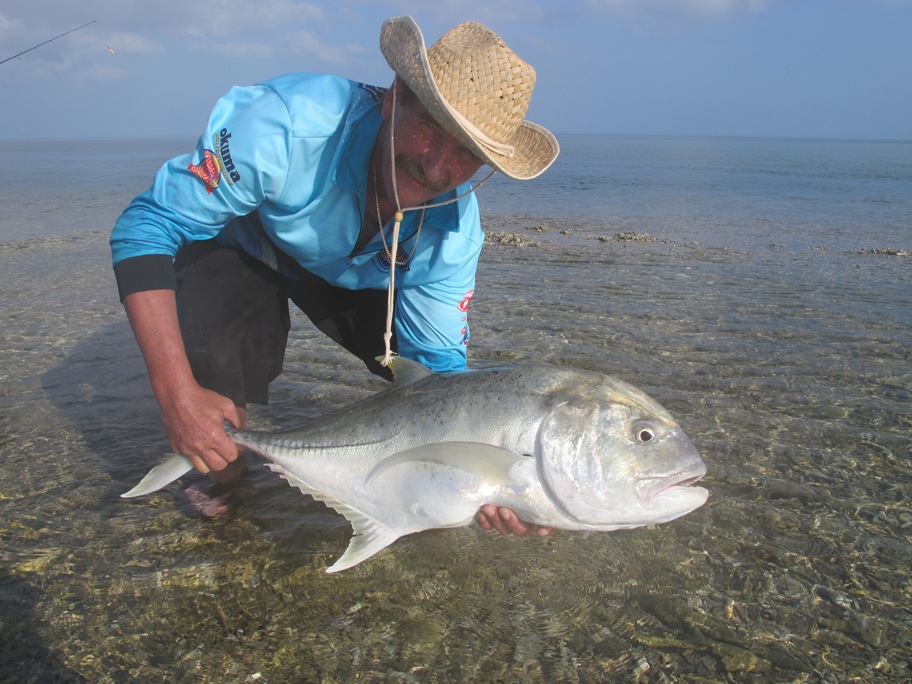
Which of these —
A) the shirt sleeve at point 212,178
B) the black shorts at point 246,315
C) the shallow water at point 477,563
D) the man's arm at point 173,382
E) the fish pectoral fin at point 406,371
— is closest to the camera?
the shallow water at point 477,563

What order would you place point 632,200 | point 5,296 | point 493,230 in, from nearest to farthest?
point 5,296 → point 493,230 → point 632,200

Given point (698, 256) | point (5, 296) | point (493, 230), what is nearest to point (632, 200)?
point (493, 230)

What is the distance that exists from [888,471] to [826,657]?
1.74 m

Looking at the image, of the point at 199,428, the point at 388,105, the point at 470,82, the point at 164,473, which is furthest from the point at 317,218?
the point at 164,473

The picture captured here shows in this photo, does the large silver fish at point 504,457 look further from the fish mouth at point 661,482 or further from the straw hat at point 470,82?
the straw hat at point 470,82

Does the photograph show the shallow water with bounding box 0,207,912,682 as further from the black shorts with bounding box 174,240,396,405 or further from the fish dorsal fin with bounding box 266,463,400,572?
the black shorts with bounding box 174,240,396,405

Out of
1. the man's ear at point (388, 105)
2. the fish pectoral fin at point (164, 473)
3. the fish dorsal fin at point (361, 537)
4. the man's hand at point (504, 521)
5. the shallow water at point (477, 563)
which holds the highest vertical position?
the man's ear at point (388, 105)

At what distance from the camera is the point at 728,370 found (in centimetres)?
556

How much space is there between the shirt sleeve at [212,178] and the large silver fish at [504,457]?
902 mm

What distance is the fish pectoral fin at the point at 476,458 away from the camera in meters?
2.61

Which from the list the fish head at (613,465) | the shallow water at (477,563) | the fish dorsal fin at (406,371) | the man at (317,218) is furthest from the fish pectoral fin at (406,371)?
the shallow water at (477,563)

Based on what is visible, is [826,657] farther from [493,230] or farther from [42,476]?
[493,230]

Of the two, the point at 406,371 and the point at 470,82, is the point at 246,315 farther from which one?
the point at 470,82

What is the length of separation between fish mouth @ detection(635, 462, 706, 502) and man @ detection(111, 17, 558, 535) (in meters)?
0.50
